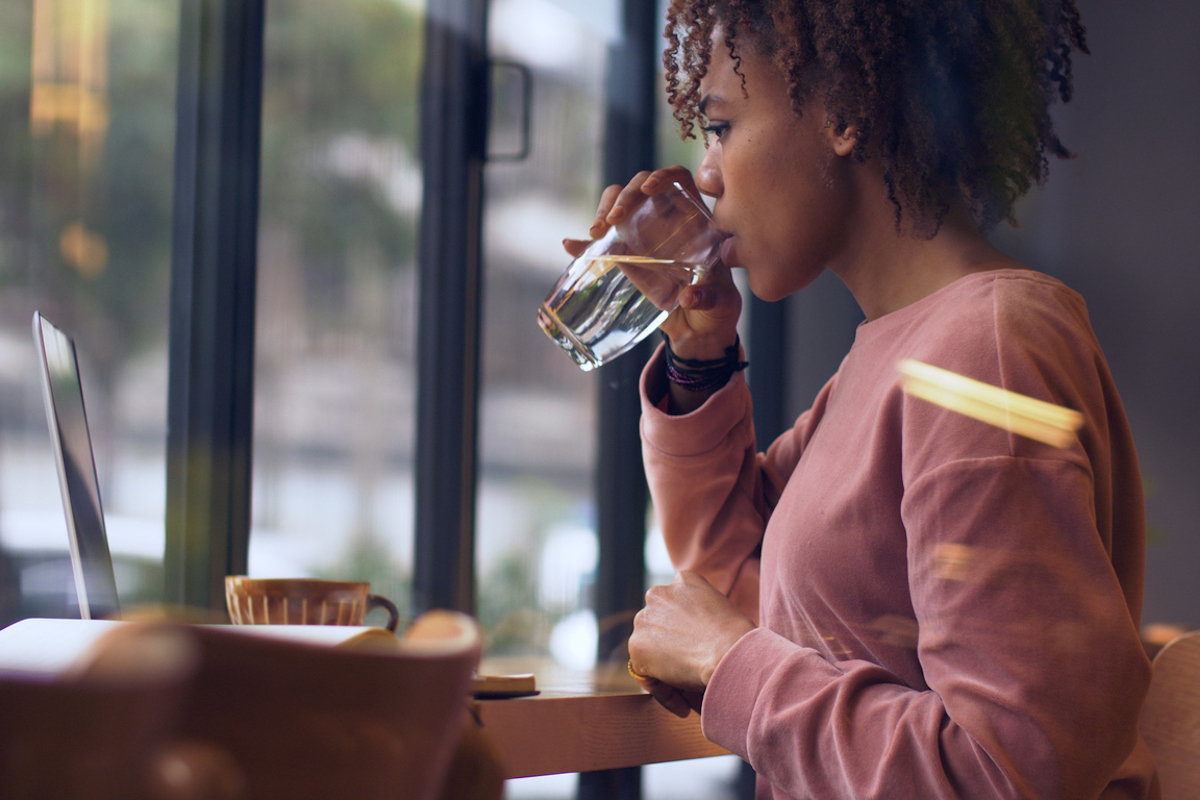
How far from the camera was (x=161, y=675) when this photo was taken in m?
0.23

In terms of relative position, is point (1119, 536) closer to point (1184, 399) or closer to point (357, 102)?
point (1184, 399)

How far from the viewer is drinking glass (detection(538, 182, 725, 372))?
1007 millimetres

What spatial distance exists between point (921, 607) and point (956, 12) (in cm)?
Answer: 53

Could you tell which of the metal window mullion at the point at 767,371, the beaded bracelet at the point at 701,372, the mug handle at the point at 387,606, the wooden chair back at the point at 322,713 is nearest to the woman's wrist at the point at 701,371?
the beaded bracelet at the point at 701,372

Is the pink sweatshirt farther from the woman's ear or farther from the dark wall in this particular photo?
the dark wall

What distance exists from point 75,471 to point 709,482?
65 cm

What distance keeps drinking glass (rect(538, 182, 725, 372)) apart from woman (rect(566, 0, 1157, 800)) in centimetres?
3

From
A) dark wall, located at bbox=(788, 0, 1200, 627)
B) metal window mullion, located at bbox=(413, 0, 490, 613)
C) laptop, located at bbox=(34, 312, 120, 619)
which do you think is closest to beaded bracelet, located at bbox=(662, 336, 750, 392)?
laptop, located at bbox=(34, 312, 120, 619)

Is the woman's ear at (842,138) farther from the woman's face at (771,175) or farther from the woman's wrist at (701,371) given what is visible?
the woman's wrist at (701,371)

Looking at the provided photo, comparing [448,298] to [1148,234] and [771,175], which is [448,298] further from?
[1148,234]

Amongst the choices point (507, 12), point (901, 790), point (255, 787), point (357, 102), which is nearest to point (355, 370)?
point (357, 102)

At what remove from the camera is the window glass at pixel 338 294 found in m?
1.79

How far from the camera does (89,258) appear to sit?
1.52m

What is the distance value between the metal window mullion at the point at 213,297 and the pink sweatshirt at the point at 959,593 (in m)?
1.10
